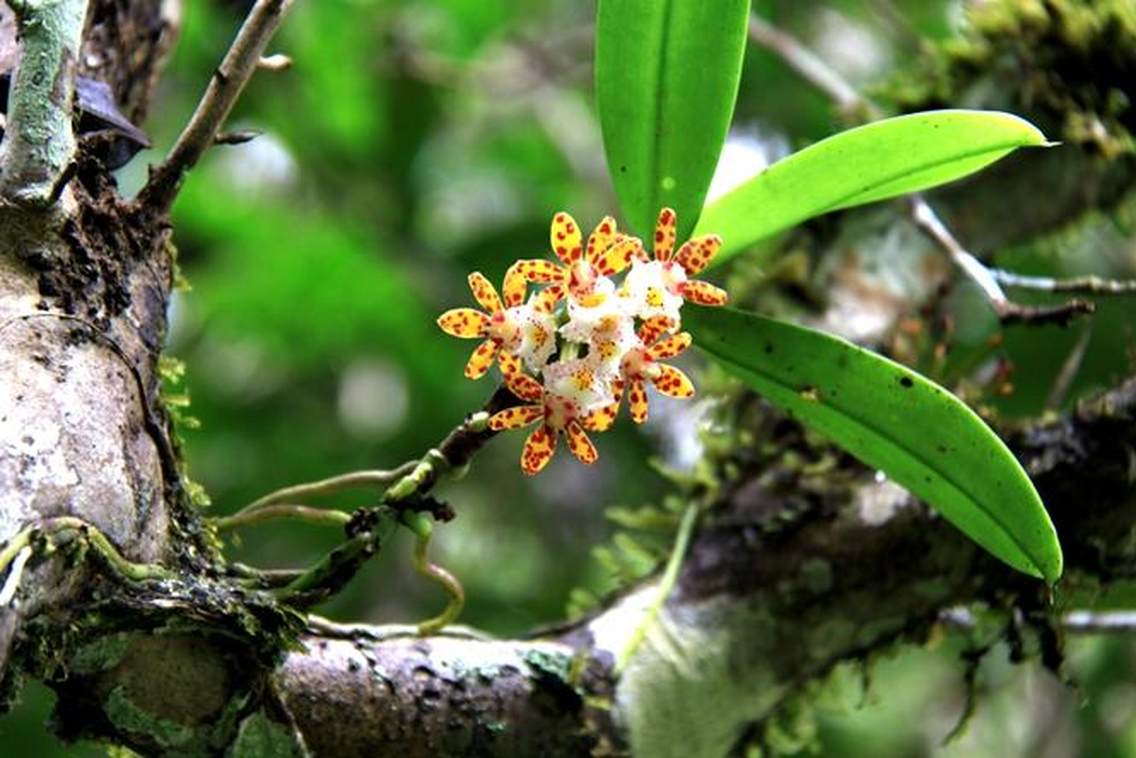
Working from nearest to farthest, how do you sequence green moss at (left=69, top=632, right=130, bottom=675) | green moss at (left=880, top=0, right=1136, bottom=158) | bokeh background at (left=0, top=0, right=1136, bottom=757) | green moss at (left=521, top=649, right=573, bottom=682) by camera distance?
1. green moss at (left=69, top=632, right=130, bottom=675)
2. green moss at (left=521, top=649, right=573, bottom=682)
3. green moss at (left=880, top=0, right=1136, bottom=158)
4. bokeh background at (left=0, top=0, right=1136, bottom=757)

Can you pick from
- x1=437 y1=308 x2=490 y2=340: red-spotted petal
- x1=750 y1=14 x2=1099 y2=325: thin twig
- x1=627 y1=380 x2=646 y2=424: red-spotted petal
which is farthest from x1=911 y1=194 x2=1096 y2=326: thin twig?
x1=437 y1=308 x2=490 y2=340: red-spotted petal

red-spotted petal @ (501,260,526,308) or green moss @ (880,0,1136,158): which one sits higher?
green moss @ (880,0,1136,158)

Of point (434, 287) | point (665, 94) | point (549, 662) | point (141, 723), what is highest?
point (434, 287)

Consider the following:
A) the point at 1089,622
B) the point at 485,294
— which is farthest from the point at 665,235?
the point at 1089,622

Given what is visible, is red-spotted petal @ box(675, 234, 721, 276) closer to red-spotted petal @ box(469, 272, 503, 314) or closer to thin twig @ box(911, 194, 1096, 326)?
red-spotted petal @ box(469, 272, 503, 314)

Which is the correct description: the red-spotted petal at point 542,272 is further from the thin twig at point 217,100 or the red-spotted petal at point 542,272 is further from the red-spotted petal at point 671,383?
the thin twig at point 217,100

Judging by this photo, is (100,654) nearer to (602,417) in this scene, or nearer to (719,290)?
(602,417)
